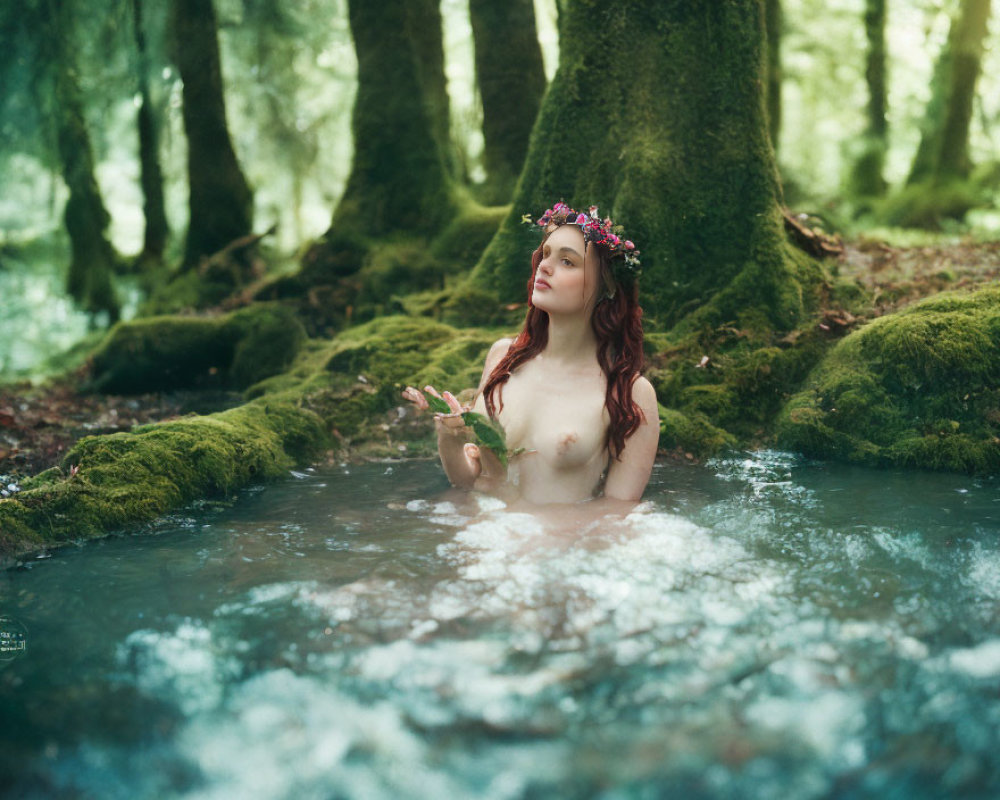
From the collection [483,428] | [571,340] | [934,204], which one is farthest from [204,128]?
→ [934,204]

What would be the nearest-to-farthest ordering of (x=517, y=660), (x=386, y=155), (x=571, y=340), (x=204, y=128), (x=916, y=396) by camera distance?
(x=517, y=660), (x=571, y=340), (x=916, y=396), (x=386, y=155), (x=204, y=128)

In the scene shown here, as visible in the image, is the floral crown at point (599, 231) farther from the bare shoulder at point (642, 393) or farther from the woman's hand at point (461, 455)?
the woman's hand at point (461, 455)

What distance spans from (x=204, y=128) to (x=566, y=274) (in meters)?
10.8

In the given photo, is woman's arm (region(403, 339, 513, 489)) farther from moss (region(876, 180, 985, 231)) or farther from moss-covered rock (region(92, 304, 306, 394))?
moss (region(876, 180, 985, 231))

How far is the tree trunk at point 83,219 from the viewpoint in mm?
13711

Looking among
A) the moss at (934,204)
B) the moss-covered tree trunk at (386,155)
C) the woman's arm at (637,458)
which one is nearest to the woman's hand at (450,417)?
the woman's arm at (637,458)

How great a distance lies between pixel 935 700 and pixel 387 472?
4.44m

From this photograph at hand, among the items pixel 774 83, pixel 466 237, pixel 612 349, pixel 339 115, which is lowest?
pixel 612 349

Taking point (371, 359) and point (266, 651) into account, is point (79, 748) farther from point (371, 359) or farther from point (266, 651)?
point (371, 359)

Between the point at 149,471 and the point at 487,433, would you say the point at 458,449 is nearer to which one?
the point at 487,433

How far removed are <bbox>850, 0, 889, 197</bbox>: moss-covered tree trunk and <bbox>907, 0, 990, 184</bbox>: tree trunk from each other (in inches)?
61.1

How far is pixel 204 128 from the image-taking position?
13898mm

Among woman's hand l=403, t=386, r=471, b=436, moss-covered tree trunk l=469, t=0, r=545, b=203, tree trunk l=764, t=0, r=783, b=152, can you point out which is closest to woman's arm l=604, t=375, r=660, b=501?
woman's hand l=403, t=386, r=471, b=436

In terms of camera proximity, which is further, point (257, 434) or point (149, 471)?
point (257, 434)
